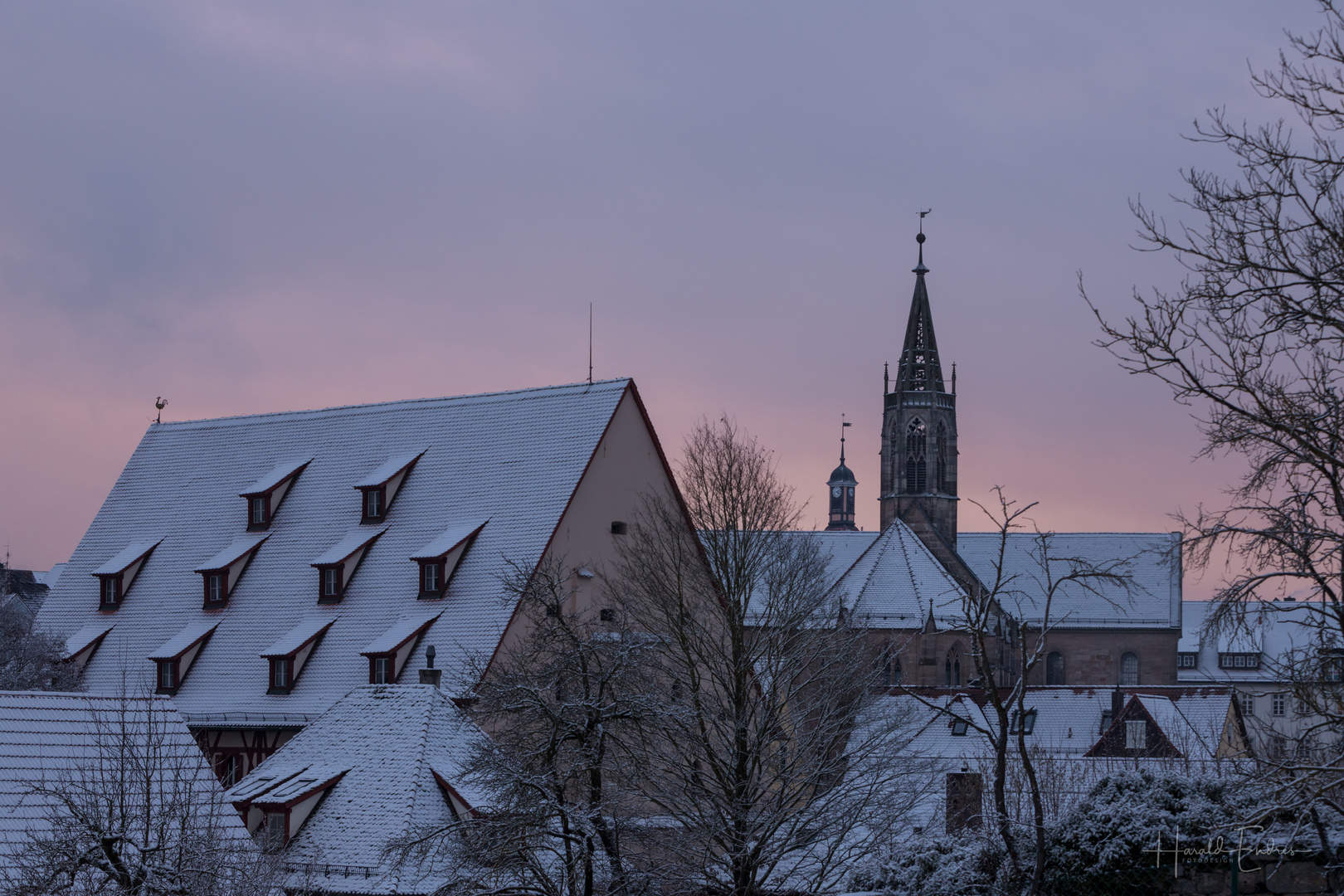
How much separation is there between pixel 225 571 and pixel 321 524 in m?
2.58

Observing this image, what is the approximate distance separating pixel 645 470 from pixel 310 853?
14.6 metres

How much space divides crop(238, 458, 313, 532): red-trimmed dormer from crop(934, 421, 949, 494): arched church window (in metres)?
50.8

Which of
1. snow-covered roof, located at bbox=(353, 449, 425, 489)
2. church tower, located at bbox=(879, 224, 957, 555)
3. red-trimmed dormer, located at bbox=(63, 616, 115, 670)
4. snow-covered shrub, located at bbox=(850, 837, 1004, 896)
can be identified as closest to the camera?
snow-covered shrub, located at bbox=(850, 837, 1004, 896)

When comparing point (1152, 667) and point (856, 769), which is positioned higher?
point (1152, 667)

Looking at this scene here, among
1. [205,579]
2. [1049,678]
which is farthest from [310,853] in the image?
[1049,678]

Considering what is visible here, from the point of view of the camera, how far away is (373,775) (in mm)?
25422

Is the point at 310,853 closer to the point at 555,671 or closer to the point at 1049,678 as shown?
the point at 555,671

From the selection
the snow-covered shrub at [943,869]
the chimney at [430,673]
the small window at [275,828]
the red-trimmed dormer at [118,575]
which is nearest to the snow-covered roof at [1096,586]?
the red-trimmed dormer at [118,575]

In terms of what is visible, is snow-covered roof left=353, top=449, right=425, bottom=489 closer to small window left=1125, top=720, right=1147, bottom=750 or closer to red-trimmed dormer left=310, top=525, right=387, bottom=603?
red-trimmed dormer left=310, top=525, right=387, bottom=603

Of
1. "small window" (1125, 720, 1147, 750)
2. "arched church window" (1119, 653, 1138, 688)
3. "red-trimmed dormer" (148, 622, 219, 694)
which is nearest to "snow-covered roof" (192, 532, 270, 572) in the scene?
"red-trimmed dormer" (148, 622, 219, 694)

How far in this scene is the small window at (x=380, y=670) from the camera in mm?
32625

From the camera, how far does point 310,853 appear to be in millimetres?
23703

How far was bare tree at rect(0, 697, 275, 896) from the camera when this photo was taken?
1324 centimetres

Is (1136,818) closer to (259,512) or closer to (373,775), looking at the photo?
(373,775)
